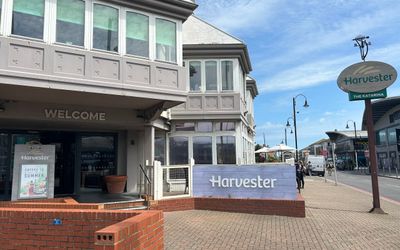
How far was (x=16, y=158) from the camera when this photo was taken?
988 cm

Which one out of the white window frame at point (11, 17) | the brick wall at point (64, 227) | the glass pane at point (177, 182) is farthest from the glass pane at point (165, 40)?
the brick wall at point (64, 227)

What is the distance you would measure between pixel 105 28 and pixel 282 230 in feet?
24.4

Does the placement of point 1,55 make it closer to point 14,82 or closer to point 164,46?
point 14,82

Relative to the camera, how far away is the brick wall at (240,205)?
10.5 meters

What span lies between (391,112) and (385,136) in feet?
13.4

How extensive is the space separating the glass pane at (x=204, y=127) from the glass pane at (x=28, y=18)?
8.36 m

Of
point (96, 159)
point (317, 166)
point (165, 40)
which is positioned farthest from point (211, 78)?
point (317, 166)

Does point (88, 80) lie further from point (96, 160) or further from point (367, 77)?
point (367, 77)

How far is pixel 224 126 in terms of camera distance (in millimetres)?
16062

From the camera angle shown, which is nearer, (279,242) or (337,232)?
(279,242)

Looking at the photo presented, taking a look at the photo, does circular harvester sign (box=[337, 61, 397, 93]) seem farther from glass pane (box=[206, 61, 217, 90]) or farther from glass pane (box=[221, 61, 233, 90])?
glass pane (box=[206, 61, 217, 90])

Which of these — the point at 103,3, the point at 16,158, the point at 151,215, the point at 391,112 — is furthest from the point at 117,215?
the point at 391,112

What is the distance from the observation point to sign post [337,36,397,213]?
12516 millimetres

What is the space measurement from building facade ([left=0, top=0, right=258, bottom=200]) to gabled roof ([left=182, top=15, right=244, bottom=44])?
10 cm
